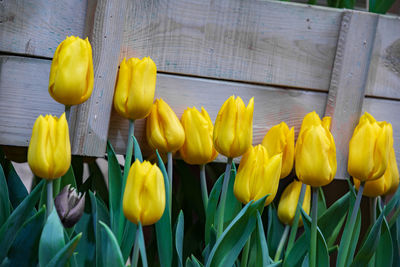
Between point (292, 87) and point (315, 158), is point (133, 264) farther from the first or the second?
point (292, 87)

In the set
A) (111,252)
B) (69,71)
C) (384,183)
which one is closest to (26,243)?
(111,252)

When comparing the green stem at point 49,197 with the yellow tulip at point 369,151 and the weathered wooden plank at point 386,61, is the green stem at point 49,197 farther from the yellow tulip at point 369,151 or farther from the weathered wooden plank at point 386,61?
the weathered wooden plank at point 386,61

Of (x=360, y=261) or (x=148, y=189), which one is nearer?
(x=148, y=189)

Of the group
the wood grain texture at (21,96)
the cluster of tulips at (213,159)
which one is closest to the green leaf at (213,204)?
the cluster of tulips at (213,159)

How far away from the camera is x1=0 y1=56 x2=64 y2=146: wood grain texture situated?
88 cm

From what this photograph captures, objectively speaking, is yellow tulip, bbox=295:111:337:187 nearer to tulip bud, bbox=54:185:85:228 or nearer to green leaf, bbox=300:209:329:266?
green leaf, bbox=300:209:329:266

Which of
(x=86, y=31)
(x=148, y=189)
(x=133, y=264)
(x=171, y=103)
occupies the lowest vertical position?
(x=133, y=264)

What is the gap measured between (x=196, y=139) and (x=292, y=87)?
26cm

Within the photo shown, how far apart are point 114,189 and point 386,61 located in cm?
62

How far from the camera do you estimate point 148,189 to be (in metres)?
0.67

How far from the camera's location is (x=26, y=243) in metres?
0.75

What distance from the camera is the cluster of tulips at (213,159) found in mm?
689

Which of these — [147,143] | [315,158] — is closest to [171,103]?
[147,143]

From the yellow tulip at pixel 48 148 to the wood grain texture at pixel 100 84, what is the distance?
0.66 feet
